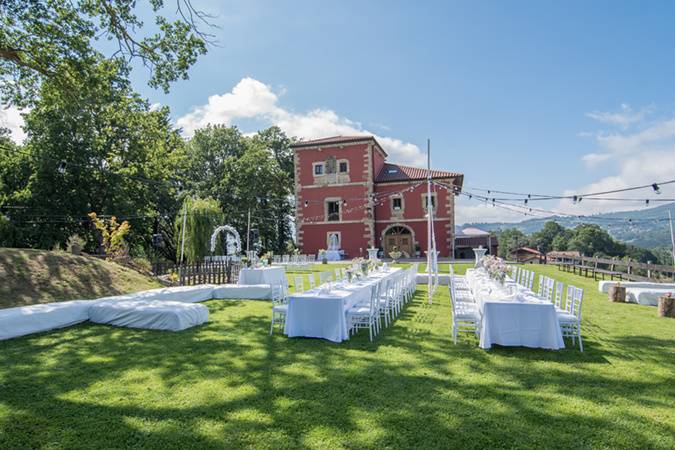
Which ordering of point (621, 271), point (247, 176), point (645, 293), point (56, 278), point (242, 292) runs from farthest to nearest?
point (247, 176), point (621, 271), point (242, 292), point (645, 293), point (56, 278)

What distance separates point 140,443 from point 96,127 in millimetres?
21951

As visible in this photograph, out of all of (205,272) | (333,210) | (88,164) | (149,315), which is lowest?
(149,315)

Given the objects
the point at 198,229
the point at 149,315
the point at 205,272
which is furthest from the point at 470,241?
the point at 149,315

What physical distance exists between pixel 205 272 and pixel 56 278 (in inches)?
140

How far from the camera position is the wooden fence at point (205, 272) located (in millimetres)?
10969

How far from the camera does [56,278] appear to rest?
8977mm

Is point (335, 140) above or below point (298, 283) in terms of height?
above

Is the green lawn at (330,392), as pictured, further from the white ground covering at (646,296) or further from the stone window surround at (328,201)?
the stone window surround at (328,201)

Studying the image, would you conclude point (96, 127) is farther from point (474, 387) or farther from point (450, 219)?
point (474, 387)

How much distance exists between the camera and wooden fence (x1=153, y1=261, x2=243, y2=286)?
1097 cm

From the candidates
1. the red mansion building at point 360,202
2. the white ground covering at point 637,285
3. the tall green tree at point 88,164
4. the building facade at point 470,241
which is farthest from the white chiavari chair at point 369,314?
the building facade at point 470,241

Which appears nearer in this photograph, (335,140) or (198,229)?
(198,229)

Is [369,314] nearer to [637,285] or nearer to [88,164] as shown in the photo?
[637,285]

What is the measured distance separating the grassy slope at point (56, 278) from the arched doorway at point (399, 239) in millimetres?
17322
